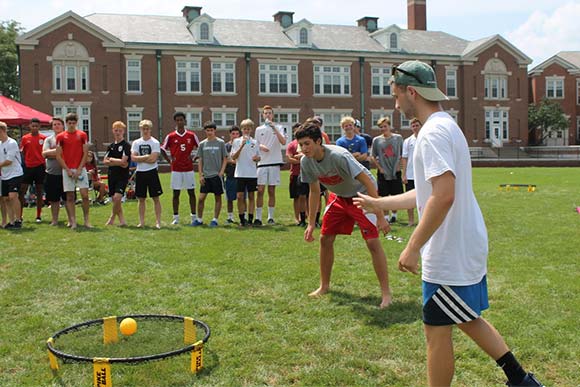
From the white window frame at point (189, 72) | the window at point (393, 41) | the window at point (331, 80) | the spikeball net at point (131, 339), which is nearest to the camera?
the spikeball net at point (131, 339)

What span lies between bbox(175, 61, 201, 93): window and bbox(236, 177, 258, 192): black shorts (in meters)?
35.5

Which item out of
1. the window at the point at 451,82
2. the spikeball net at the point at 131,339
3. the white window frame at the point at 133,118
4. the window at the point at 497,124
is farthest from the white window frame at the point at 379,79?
the spikeball net at the point at 131,339

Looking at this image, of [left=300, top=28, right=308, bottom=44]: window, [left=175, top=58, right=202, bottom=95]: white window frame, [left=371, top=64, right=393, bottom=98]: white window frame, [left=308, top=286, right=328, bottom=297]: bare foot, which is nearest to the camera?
[left=308, top=286, right=328, bottom=297]: bare foot

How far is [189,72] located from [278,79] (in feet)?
23.6

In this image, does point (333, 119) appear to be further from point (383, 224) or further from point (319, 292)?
point (383, 224)

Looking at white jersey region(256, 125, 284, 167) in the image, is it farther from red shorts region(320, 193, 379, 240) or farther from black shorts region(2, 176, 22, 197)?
red shorts region(320, 193, 379, 240)

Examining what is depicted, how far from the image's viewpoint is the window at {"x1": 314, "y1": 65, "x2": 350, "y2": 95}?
50000mm

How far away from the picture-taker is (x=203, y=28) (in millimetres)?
46812

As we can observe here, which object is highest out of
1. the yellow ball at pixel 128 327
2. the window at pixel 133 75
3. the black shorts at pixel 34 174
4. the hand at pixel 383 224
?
the window at pixel 133 75

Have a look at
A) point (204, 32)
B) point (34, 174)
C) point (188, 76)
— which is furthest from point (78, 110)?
point (34, 174)

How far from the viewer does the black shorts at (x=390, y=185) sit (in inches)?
475

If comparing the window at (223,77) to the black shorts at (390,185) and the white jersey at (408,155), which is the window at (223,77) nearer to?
the black shorts at (390,185)

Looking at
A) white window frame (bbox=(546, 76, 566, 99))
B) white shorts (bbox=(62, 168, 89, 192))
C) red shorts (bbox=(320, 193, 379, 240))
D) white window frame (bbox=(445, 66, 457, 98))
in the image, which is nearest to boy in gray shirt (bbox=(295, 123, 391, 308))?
red shorts (bbox=(320, 193, 379, 240))

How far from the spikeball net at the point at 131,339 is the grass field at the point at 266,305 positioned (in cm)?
3
